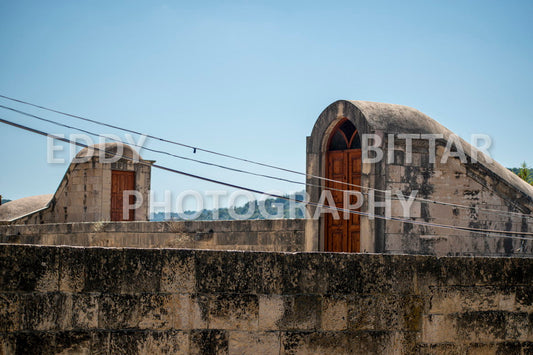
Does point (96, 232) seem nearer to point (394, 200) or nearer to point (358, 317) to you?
point (394, 200)

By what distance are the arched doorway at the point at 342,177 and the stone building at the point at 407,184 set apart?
0.7 inches

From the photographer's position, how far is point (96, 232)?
656 inches

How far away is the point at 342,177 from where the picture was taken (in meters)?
11.5

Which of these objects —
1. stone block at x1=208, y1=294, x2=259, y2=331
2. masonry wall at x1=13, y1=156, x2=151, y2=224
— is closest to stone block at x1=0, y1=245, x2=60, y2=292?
stone block at x1=208, y1=294, x2=259, y2=331

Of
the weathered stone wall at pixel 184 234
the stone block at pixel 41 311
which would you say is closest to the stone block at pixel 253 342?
the stone block at pixel 41 311

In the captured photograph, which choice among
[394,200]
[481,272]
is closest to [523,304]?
[481,272]

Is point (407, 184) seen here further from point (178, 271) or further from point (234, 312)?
point (178, 271)

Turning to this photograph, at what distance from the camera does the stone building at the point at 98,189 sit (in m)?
22.6

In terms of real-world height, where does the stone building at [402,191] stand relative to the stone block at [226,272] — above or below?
above

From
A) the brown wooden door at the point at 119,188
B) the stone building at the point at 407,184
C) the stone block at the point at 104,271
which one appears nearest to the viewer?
the stone block at the point at 104,271

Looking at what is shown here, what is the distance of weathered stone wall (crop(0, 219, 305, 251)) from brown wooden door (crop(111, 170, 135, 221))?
14.9 ft

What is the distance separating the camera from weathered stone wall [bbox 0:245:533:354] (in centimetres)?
461

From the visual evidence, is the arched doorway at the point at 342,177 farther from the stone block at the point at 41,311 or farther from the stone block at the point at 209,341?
the stone block at the point at 41,311

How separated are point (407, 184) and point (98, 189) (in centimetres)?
1474
